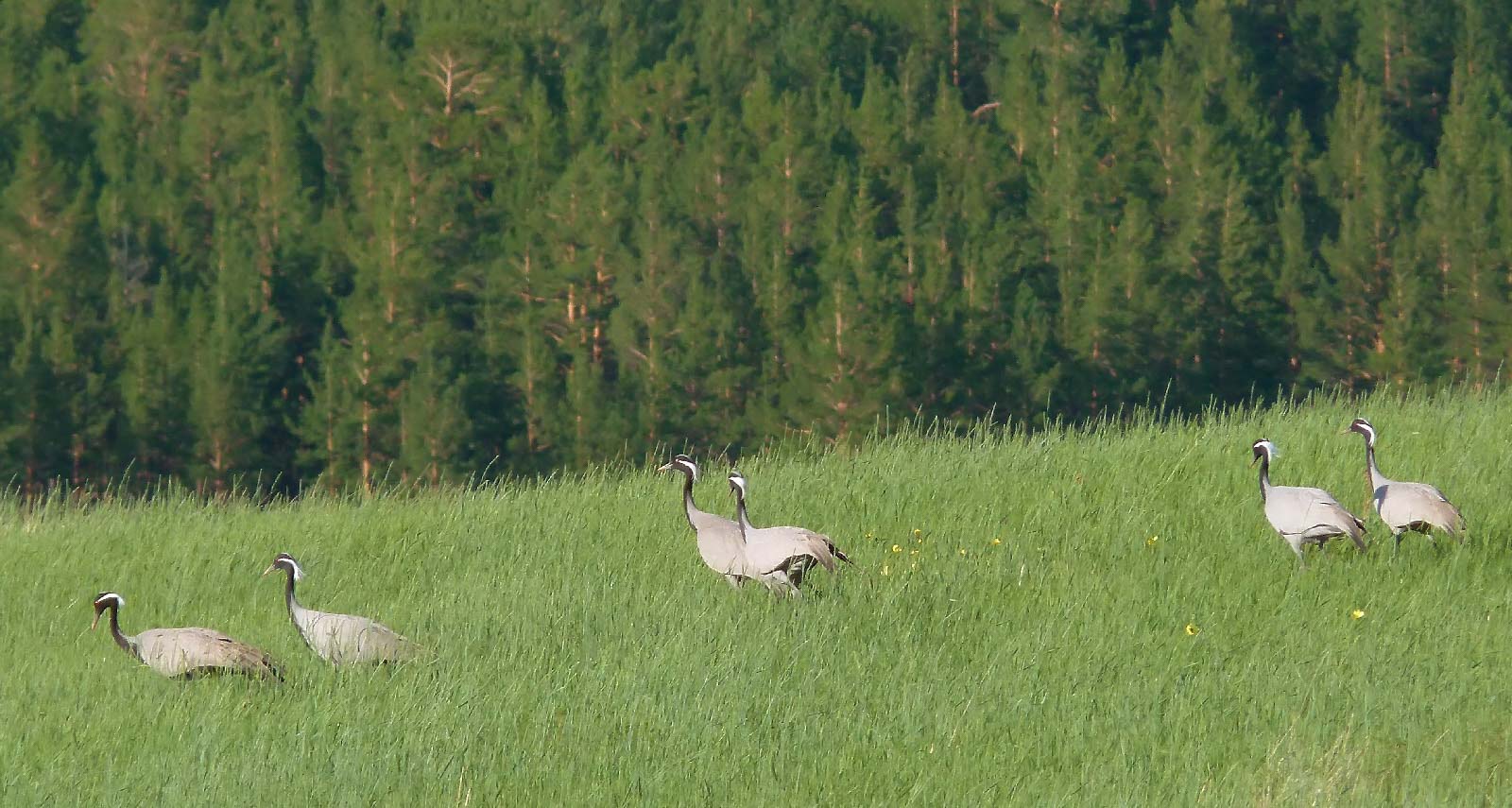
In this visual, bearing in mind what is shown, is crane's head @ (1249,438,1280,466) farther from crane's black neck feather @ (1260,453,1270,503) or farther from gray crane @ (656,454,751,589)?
gray crane @ (656,454,751,589)

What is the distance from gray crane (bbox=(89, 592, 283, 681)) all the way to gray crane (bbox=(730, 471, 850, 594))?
2.47 m

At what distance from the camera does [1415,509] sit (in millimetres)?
9977

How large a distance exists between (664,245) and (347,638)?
39.1m

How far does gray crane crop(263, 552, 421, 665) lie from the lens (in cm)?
919

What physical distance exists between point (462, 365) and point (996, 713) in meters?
42.0

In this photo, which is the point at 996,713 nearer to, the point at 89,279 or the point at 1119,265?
the point at 1119,265

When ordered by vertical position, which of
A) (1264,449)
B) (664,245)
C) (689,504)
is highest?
(1264,449)

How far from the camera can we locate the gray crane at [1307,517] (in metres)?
9.91

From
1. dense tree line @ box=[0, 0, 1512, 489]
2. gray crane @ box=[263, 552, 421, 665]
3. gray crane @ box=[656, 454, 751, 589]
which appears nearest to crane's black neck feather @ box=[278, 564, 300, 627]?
gray crane @ box=[263, 552, 421, 665]

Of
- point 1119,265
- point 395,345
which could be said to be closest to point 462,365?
point 395,345

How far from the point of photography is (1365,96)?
175 feet

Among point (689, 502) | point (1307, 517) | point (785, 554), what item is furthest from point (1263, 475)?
point (689, 502)

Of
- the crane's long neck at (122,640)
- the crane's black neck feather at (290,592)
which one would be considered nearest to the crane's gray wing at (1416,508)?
the crane's black neck feather at (290,592)

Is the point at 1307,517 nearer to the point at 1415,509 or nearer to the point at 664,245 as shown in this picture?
the point at 1415,509
